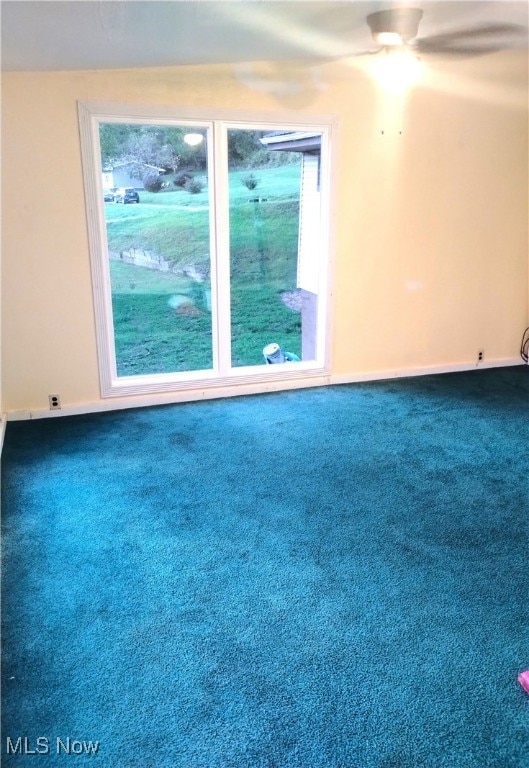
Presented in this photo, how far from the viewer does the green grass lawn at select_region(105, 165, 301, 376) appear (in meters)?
3.89

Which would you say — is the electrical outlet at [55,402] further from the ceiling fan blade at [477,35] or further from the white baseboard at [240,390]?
the ceiling fan blade at [477,35]

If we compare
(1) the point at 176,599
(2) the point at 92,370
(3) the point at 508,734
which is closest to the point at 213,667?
(1) the point at 176,599

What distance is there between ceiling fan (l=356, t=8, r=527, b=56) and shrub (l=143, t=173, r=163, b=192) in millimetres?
1512

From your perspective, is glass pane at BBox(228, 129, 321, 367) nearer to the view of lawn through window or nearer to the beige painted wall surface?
the view of lawn through window

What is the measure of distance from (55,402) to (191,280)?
129 cm

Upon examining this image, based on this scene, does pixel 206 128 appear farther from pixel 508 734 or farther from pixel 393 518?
pixel 508 734

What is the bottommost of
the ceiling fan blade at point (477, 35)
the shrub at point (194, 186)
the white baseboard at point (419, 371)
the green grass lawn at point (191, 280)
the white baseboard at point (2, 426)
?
the white baseboard at point (2, 426)

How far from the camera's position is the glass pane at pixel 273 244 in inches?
157

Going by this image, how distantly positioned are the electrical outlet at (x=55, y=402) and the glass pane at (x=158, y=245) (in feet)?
1.49

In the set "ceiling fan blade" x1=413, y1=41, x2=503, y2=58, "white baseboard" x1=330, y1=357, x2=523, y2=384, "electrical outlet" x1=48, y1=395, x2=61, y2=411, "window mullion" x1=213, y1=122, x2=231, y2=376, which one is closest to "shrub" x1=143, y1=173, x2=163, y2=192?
"window mullion" x1=213, y1=122, x2=231, y2=376

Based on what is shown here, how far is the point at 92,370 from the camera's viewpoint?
3.86m

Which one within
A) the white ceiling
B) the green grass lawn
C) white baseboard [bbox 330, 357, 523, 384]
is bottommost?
white baseboard [bbox 330, 357, 523, 384]

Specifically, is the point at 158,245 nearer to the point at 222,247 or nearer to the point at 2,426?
the point at 222,247

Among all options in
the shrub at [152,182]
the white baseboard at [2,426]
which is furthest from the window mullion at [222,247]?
the white baseboard at [2,426]
